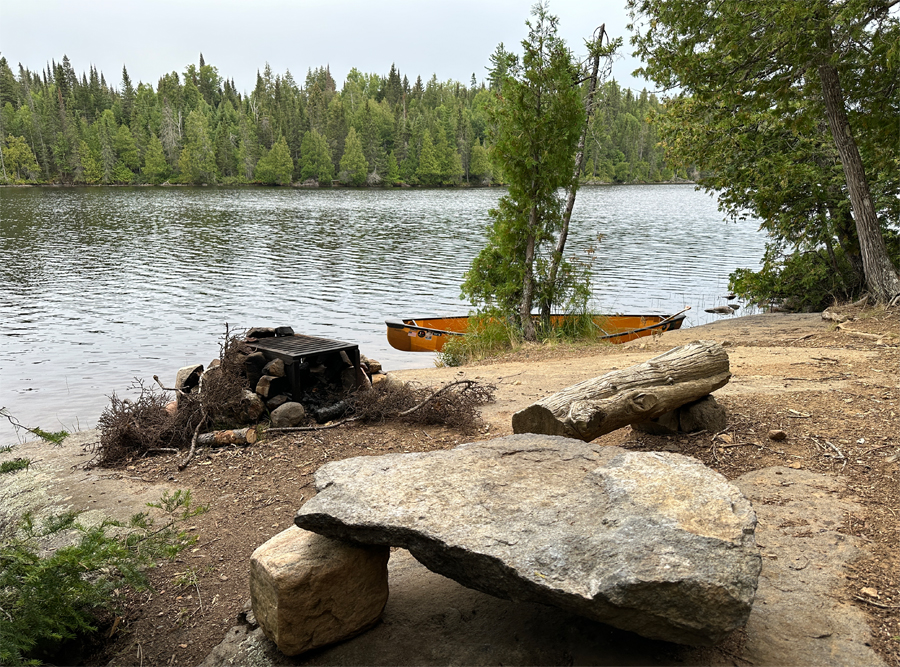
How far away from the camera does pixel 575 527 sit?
9.33 ft

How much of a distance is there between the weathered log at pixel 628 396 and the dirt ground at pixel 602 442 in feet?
1.68

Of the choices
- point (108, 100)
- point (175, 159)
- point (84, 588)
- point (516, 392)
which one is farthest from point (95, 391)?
point (108, 100)

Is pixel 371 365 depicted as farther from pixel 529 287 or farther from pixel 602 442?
pixel 529 287

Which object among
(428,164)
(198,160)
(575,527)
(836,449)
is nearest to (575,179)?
(836,449)

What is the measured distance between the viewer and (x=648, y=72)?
12578 millimetres

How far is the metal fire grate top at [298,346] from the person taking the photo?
7.07 metres

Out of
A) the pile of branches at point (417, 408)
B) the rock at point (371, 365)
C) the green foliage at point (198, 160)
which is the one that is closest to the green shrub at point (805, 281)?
the rock at point (371, 365)

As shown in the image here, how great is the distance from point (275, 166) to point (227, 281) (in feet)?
288

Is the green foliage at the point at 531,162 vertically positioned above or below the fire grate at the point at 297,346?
above

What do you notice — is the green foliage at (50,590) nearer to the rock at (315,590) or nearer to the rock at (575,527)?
the rock at (315,590)

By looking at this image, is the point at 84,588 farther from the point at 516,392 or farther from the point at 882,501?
the point at 516,392

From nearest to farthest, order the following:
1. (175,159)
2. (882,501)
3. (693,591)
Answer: (693,591)
(882,501)
(175,159)

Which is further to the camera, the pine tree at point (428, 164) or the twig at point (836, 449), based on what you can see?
the pine tree at point (428, 164)

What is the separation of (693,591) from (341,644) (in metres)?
1.86
